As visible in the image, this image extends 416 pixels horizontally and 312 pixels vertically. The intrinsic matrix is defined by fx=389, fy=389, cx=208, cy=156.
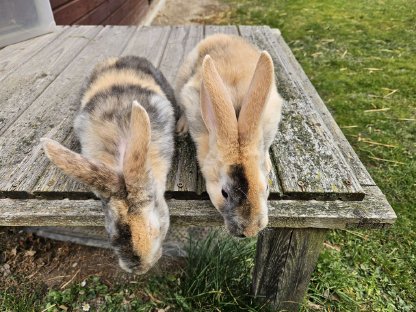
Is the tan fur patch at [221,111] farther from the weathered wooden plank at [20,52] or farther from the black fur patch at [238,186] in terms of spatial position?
the weathered wooden plank at [20,52]

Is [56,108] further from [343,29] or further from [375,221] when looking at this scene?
[343,29]

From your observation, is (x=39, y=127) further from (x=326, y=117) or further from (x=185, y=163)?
(x=326, y=117)

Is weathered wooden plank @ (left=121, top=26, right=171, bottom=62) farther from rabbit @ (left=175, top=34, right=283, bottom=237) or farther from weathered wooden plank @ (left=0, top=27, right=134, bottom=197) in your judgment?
rabbit @ (left=175, top=34, right=283, bottom=237)

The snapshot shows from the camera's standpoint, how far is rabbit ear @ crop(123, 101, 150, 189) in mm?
1783

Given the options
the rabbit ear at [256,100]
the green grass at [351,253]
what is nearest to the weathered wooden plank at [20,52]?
the green grass at [351,253]

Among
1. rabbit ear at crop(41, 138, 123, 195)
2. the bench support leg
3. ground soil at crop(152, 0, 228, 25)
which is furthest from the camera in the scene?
ground soil at crop(152, 0, 228, 25)

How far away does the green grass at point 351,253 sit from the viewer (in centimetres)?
285

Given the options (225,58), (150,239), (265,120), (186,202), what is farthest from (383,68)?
(150,239)

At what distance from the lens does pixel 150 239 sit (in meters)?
1.78

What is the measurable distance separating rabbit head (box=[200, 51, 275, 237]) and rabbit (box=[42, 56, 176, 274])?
330 millimetres

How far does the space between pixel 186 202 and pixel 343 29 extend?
6.09m

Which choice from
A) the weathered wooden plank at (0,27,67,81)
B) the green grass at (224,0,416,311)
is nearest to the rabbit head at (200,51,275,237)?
the green grass at (224,0,416,311)

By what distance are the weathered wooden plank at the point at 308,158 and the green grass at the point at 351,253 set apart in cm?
99

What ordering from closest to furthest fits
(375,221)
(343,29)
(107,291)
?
(375,221) < (107,291) < (343,29)
